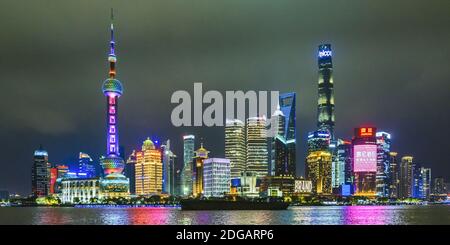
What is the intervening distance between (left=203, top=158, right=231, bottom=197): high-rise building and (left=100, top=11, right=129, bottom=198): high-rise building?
26.2m

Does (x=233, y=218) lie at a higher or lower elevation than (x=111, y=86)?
lower

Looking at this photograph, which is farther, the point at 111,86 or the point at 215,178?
the point at 215,178

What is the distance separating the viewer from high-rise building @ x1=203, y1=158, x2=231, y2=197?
164 m

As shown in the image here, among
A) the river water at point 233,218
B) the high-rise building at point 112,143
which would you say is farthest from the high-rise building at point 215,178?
the river water at point 233,218

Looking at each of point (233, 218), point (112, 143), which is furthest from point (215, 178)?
point (233, 218)

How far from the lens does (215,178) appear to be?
165500 millimetres

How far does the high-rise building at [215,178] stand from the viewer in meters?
164

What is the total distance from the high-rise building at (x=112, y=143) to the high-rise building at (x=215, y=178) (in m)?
26.2

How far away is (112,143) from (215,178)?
3354cm

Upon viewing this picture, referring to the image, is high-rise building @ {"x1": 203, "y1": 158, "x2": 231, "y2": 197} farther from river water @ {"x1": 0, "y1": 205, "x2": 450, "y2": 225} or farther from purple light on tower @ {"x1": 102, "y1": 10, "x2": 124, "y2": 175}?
river water @ {"x1": 0, "y1": 205, "x2": 450, "y2": 225}

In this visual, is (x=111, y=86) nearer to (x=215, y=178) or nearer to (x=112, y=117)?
(x=112, y=117)

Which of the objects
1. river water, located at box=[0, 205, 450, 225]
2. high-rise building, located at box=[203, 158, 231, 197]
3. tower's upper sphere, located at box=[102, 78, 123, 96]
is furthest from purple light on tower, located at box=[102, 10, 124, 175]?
river water, located at box=[0, 205, 450, 225]

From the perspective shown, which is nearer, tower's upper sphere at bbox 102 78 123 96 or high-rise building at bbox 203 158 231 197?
high-rise building at bbox 203 158 231 197
